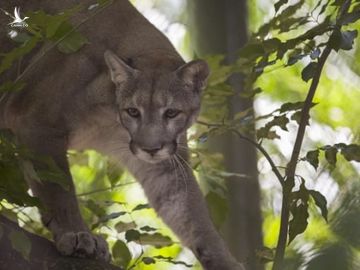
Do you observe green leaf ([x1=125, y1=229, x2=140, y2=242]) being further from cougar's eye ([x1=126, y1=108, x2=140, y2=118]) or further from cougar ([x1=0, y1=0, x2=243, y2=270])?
cougar's eye ([x1=126, y1=108, x2=140, y2=118])

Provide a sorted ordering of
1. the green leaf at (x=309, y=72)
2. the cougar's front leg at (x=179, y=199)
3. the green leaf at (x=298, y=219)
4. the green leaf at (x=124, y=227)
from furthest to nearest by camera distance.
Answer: the cougar's front leg at (x=179, y=199), the green leaf at (x=124, y=227), the green leaf at (x=309, y=72), the green leaf at (x=298, y=219)

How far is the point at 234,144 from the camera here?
3.52 metres

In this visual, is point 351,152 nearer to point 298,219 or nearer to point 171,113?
point 298,219

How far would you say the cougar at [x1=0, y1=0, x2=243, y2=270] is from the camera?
3.34 meters

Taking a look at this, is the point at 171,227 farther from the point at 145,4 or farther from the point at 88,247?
the point at 145,4

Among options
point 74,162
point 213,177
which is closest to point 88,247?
point 213,177

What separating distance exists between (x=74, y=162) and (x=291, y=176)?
6.14 feet

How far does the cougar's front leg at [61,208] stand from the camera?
298 cm

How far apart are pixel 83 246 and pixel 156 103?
0.78 metres

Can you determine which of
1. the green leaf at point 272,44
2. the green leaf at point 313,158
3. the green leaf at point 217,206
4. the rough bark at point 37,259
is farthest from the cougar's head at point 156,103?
the green leaf at point 313,158

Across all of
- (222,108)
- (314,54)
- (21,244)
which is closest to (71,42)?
(21,244)

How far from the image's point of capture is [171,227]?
367 centimetres

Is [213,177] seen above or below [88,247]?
above

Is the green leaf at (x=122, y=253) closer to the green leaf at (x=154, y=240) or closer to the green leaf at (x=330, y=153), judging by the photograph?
the green leaf at (x=154, y=240)
